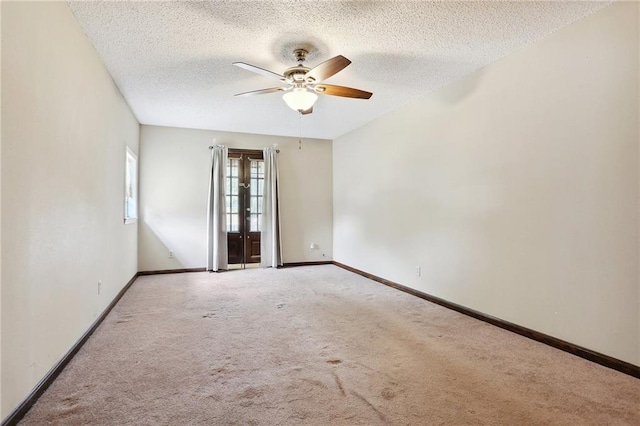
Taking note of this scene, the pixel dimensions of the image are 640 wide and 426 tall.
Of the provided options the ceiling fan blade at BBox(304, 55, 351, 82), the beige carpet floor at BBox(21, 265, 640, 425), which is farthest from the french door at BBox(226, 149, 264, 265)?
the ceiling fan blade at BBox(304, 55, 351, 82)

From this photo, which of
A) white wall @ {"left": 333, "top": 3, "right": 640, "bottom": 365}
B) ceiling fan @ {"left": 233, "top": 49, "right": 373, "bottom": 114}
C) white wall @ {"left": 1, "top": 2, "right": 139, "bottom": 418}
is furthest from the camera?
ceiling fan @ {"left": 233, "top": 49, "right": 373, "bottom": 114}

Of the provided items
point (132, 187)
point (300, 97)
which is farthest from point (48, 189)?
point (132, 187)

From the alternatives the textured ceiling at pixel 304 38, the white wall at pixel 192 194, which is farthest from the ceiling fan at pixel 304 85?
the white wall at pixel 192 194

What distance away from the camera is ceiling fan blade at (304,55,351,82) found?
8.41 feet

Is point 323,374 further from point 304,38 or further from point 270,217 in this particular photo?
point 270,217

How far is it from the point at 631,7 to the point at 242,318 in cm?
392

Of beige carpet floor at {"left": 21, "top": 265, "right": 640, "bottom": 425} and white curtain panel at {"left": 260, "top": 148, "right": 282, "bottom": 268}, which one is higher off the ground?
white curtain panel at {"left": 260, "top": 148, "right": 282, "bottom": 268}

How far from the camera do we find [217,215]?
5.98 metres

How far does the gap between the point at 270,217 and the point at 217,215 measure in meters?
0.96

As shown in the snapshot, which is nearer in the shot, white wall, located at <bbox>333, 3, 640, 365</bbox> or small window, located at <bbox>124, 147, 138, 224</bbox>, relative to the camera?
white wall, located at <bbox>333, 3, 640, 365</bbox>

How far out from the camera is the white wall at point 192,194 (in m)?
5.77

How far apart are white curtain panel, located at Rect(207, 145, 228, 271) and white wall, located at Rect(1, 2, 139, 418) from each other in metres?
2.60

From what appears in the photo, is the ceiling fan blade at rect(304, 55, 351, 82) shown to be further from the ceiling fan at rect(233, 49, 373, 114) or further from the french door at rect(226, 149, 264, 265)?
the french door at rect(226, 149, 264, 265)

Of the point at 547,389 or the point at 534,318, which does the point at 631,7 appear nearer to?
the point at 534,318
